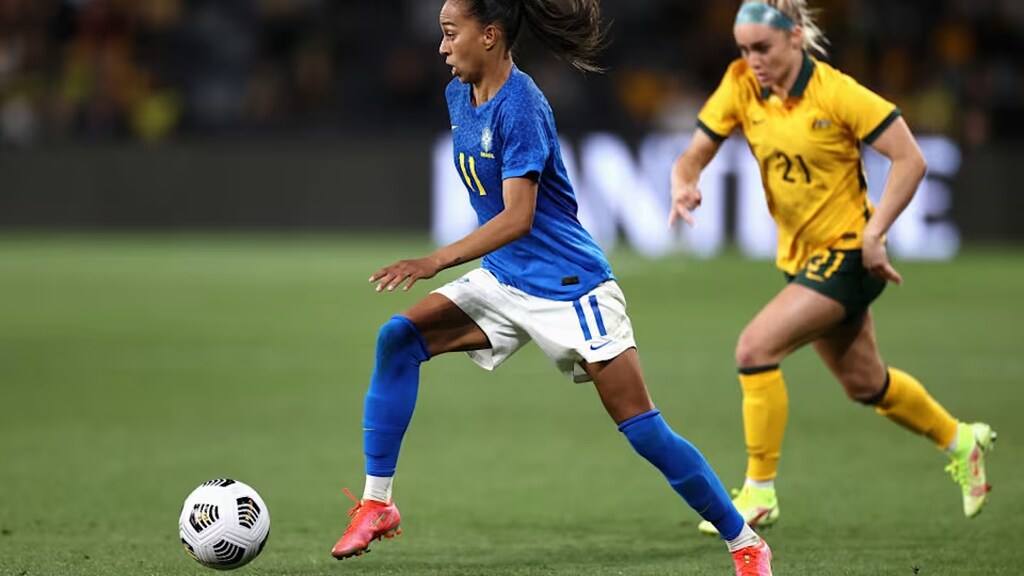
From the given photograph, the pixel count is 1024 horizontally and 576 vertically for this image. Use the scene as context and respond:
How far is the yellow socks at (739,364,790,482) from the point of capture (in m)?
6.36

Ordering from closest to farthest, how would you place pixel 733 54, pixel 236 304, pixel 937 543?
pixel 937 543, pixel 236 304, pixel 733 54

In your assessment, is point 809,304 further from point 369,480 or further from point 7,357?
point 7,357

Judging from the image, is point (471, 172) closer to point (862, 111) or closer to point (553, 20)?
point (553, 20)

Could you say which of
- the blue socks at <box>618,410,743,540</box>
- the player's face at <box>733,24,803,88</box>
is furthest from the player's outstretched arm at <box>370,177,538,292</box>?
the player's face at <box>733,24,803,88</box>

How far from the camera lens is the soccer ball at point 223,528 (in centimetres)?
506

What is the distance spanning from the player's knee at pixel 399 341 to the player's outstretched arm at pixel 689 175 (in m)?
1.49

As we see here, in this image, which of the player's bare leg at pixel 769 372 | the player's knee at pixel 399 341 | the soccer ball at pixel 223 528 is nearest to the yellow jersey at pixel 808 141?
the player's bare leg at pixel 769 372

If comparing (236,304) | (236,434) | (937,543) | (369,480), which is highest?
(369,480)

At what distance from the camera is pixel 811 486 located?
7188 millimetres

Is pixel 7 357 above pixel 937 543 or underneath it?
underneath

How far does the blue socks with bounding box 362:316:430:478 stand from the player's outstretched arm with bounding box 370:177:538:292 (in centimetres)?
48

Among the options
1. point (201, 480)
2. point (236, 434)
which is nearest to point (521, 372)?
point (236, 434)

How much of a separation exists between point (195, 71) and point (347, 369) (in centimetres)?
1399

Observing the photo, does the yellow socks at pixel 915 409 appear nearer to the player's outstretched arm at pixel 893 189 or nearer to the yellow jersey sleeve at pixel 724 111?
the player's outstretched arm at pixel 893 189
